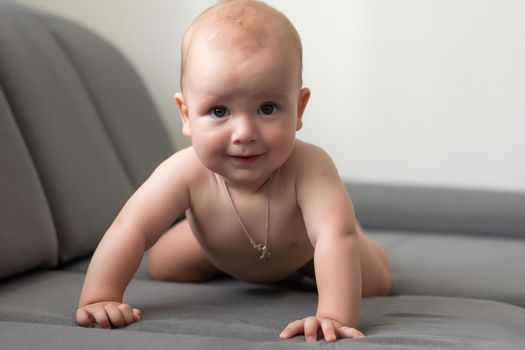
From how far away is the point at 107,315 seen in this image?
1.06m

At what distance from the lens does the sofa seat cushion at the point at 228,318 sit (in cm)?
94

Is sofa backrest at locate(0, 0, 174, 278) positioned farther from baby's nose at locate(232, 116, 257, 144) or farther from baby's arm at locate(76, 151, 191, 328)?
baby's nose at locate(232, 116, 257, 144)

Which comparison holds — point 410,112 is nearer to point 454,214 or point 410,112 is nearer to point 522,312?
point 454,214

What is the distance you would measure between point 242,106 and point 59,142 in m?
0.71

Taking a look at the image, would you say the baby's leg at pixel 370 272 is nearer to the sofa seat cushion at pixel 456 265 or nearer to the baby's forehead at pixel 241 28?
the sofa seat cushion at pixel 456 265

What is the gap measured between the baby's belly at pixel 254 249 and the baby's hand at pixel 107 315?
0.84 feet

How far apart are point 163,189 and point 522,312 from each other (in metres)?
0.65

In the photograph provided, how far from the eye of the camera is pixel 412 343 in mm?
970

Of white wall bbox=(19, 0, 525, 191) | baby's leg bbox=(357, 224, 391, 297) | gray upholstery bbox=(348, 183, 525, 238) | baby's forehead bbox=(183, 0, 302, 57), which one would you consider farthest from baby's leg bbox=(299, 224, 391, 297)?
white wall bbox=(19, 0, 525, 191)

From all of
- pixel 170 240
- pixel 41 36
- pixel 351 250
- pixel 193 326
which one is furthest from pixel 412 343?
pixel 41 36

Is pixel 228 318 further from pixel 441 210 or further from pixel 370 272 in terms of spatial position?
pixel 441 210

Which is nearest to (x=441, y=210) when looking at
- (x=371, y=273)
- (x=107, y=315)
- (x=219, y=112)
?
(x=371, y=273)

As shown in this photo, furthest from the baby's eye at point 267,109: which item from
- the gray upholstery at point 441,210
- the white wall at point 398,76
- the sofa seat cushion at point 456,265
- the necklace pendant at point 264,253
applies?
the white wall at point 398,76

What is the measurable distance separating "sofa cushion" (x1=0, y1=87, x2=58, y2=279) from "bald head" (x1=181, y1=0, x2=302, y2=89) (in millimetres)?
460
